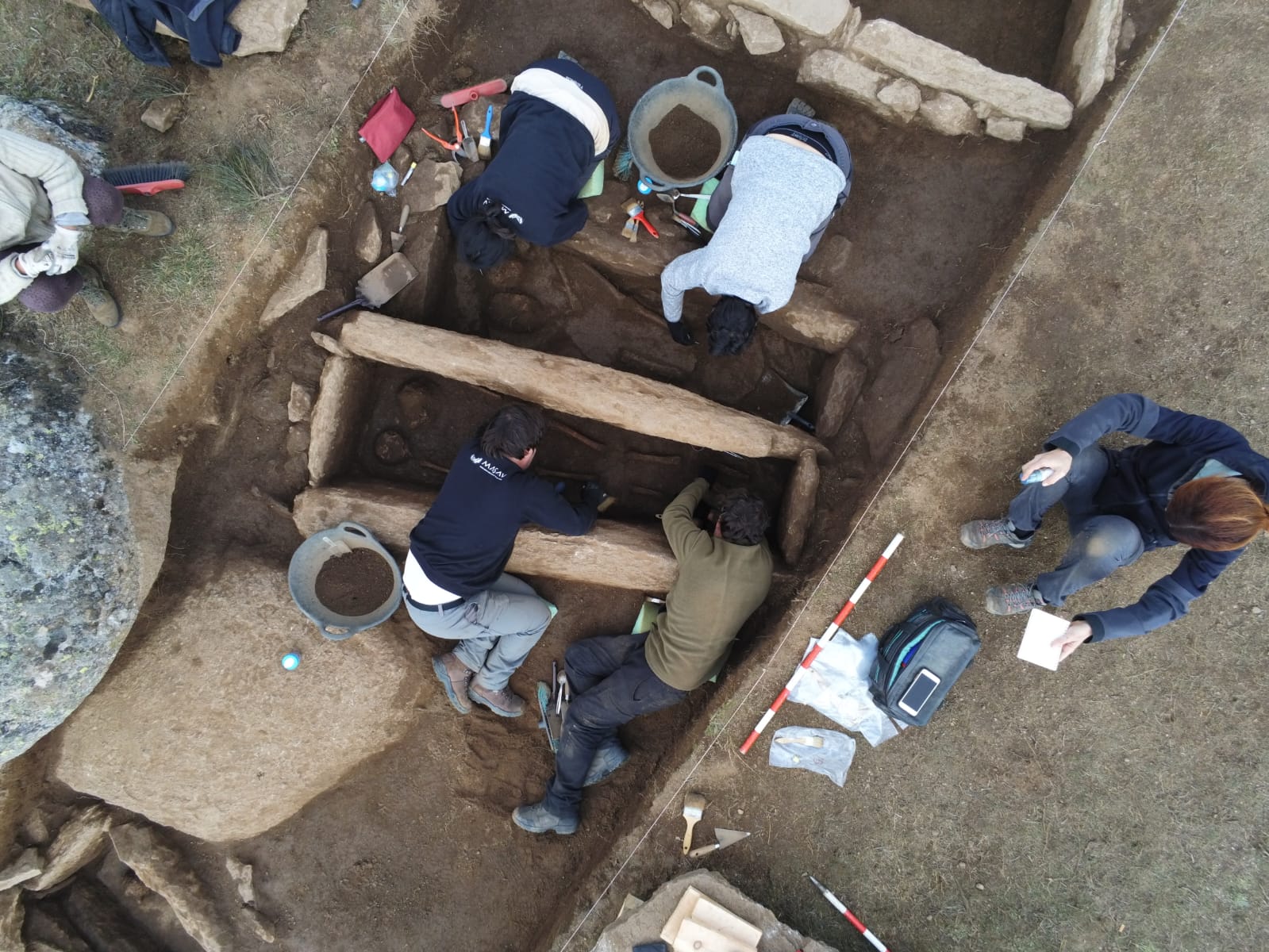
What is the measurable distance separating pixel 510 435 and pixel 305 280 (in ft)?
5.04

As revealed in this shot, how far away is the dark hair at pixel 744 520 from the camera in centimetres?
350

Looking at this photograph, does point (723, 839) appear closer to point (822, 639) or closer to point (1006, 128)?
point (822, 639)

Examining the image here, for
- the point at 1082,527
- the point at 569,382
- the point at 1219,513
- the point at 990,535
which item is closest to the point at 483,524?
the point at 569,382

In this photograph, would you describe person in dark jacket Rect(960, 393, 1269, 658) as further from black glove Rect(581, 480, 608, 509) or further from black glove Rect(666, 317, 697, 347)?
black glove Rect(581, 480, 608, 509)

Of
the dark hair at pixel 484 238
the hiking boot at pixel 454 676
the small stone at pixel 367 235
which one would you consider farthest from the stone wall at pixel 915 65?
the hiking boot at pixel 454 676

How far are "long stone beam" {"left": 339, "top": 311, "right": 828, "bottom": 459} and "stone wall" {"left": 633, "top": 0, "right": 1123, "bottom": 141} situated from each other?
2.03 m

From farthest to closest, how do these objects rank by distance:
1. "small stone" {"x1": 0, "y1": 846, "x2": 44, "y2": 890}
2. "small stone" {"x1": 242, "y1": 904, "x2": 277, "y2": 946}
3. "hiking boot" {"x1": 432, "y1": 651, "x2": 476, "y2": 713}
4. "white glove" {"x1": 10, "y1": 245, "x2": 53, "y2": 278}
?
"small stone" {"x1": 242, "y1": 904, "x2": 277, "y2": 946}, "hiking boot" {"x1": 432, "y1": 651, "x2": 476, "y2": 713}, "small stone" {"x1": 0, "y1": 846, "x2": 44, "y2": 890}, "white glove" {"x1": 10, "y1": 245, "x2": 53, "y2": 278}

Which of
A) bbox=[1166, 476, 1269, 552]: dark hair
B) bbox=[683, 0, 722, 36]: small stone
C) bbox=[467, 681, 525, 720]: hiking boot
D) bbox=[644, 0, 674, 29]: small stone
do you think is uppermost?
bbox=[683, 0, 722, 36]: small stone

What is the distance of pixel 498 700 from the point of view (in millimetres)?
4297

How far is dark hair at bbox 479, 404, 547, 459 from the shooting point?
11.2 ft

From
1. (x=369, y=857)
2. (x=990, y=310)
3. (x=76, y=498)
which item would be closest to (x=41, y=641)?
(x=76, y=498)

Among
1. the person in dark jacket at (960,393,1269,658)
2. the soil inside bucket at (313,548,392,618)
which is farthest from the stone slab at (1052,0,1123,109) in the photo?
the soil inside bucket at (313,548,392,618)

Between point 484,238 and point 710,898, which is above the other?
point 484,238

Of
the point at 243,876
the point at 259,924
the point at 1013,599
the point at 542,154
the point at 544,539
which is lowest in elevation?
the point at 259,924
